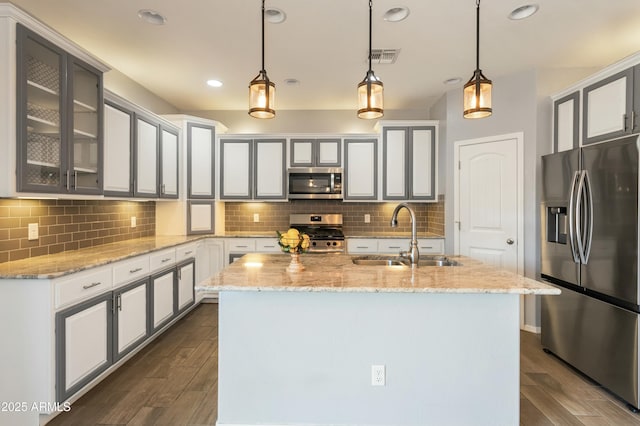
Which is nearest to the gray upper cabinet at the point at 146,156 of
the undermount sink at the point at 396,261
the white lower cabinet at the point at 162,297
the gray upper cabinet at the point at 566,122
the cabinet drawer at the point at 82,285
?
the white lower cabinet at the point at 162,297

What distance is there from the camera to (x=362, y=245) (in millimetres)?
4457

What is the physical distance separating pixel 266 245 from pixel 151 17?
8.89 feet

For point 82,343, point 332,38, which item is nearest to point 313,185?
point 332,38

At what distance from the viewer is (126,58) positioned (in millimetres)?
3256

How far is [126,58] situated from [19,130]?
64.4 inches

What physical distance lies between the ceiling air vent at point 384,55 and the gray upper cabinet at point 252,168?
1790 millimetres

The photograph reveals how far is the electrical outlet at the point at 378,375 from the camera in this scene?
6.29 ft

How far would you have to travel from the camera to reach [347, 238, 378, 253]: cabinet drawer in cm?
445

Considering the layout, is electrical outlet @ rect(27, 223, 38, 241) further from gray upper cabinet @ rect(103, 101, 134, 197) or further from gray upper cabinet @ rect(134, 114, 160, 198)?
gray upper cabinet @ rect(134, 114, 160, 198)

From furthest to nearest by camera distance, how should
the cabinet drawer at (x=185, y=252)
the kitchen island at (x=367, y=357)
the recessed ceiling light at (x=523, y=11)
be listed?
the cabinet drawer at (x=185, y=252) < the recessed ceiling light at (x=523, y=11) < the kitchen island at (x=367, y=357)

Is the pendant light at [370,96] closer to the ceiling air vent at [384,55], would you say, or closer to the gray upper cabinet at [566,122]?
the ceiling air vent at [384,55]

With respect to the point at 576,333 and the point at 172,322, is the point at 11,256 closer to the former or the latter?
the point at 172,322

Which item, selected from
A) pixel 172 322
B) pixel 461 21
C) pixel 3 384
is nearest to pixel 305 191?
pixel 172 322

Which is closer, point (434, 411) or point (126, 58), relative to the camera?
point (434, 411)
